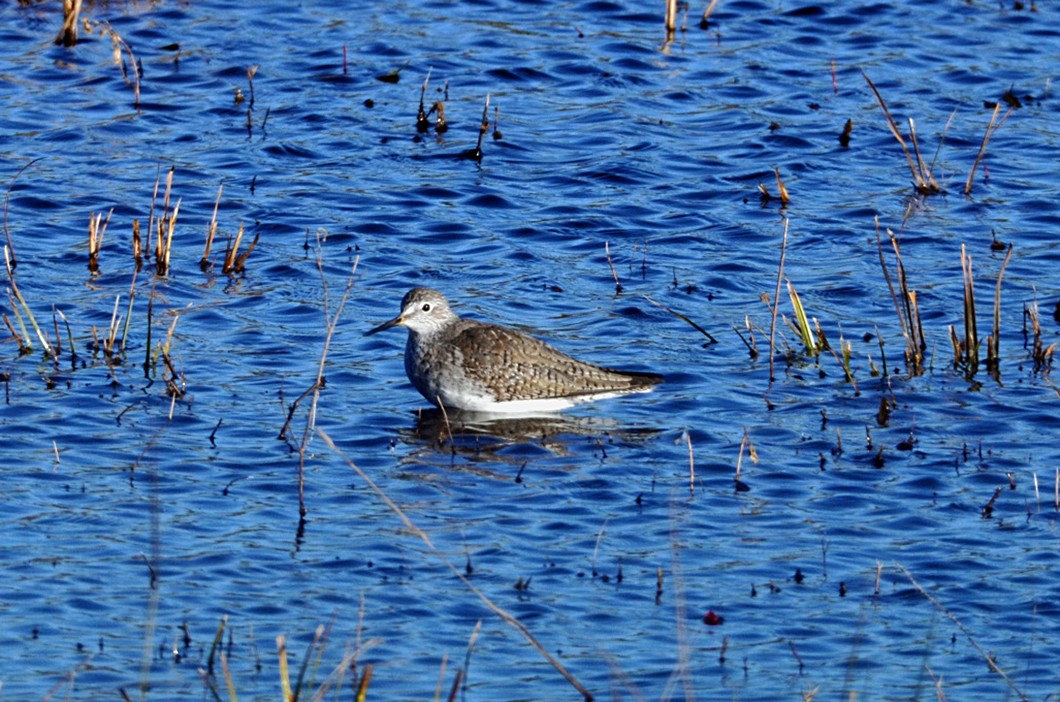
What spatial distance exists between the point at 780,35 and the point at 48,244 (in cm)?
1023

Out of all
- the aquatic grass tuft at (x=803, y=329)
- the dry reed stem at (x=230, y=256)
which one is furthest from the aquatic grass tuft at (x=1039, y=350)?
the dry reed stem at (x=230, y=256)

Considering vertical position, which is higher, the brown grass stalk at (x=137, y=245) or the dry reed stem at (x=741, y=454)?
the brown grass stalk at (x=137, y=245)

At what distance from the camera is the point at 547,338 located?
14.5 meters

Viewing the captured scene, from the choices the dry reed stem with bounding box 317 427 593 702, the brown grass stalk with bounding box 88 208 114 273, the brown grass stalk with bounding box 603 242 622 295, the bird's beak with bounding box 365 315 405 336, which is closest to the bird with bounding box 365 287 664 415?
the bird's beak with bounding box 365 315 405 336

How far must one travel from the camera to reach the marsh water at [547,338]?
372 inches

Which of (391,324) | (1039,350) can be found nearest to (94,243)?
(391,324)

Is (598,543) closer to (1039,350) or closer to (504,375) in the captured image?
(504,375)

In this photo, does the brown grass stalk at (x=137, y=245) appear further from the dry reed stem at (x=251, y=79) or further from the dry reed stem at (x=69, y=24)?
the dry reed stem at (x=69, y=24)

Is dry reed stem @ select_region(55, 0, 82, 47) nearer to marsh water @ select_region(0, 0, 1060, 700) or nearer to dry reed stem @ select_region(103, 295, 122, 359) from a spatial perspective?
marsh water @ select_region(0, 0, 1060, 700)

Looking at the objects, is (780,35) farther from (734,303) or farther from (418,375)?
(418,375)

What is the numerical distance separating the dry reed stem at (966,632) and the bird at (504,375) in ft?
11.1

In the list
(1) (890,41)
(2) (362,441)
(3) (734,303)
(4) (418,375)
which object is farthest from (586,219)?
(1) (890,41)

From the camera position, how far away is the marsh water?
946 centimetres

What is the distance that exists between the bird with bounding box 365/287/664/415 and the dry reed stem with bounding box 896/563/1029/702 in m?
3.38
